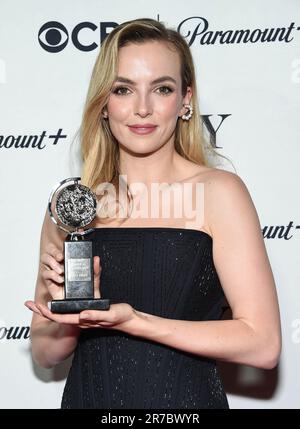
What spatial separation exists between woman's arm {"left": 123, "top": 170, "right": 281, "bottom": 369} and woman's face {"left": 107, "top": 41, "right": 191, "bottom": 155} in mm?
235

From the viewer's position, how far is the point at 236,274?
202cm

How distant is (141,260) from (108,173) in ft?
1.23

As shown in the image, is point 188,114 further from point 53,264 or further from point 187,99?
point 53,264

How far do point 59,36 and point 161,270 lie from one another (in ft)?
3.28

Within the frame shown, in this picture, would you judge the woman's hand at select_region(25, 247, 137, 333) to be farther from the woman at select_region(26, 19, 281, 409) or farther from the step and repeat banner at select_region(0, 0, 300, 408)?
the step and repeat banner at select_region(0, 0, 300, 408)

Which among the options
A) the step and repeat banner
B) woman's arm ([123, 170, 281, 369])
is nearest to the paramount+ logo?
the step and repeat banner

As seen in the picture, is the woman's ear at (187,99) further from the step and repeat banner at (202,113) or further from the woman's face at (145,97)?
the step and repeat banner at (202,113)

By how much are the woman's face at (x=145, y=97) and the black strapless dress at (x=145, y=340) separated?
0.26 meters

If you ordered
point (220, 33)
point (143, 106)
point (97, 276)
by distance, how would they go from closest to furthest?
point (97, 276) → point (143, 106) → point (220, 33)

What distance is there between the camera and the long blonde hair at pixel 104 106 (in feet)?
7.13

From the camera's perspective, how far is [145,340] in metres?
2.01

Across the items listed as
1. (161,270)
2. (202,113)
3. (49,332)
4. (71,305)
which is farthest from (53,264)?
(202,113)

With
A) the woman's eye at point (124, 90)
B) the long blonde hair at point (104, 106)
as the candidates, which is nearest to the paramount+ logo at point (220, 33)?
the long blonde hair at point (104, 106)
